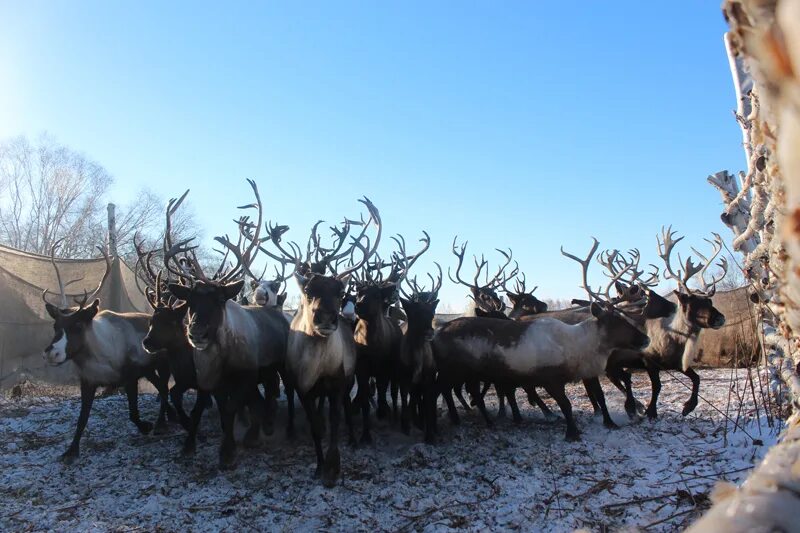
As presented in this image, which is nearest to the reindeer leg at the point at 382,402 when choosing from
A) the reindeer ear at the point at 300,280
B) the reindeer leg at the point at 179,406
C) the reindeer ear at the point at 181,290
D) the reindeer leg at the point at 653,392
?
the reindeer ear at the point at 300,280

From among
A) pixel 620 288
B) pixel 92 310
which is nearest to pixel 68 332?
pixel 92 310

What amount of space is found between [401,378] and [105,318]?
172 inches

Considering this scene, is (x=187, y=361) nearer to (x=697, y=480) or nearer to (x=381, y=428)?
(x=381, y=428)

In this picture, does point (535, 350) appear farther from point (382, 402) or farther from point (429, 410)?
point (382, 402)

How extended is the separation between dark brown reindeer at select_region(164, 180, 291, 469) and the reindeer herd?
16 mm

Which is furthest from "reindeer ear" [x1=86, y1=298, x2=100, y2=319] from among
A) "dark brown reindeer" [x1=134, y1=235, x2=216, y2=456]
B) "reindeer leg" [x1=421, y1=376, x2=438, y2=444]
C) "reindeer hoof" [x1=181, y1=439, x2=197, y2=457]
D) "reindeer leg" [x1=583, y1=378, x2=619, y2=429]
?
"reindeer leg" [x1=583, y1=378, x2=619, y2=429]

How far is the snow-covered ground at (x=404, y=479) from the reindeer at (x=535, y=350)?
683 mm

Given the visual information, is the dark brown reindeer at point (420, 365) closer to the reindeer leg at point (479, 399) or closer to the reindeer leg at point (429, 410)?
the reindeer leg at point (429, 410)

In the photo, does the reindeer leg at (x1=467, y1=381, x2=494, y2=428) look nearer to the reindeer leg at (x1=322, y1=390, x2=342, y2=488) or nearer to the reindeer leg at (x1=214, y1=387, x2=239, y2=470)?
the reindeer leg at (x1=322, y1=390, x2=342, y2=488)

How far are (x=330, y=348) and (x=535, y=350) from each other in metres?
2.92

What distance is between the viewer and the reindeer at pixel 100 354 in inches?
288

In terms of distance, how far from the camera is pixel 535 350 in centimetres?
781

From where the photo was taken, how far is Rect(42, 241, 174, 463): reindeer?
7.32 metres

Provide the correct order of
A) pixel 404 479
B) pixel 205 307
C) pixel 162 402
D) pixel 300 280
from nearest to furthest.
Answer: pixel 404 479
pixel 205 307
pixel 300 280
pixel 162 402
